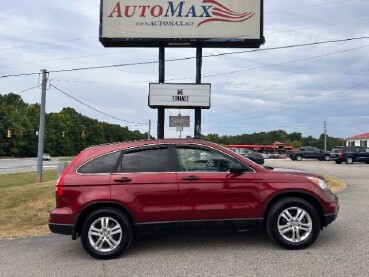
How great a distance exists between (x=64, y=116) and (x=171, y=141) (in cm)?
12047

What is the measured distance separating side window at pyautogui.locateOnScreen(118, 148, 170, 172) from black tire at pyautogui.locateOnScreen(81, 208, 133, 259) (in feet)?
2.24

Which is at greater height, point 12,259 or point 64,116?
point 64,116

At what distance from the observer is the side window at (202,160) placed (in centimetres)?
627

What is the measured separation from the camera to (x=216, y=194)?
20.0ft

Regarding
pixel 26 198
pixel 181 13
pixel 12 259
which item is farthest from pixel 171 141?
pixel 181 13

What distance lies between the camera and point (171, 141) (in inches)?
255

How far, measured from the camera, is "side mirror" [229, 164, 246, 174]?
6150 mm

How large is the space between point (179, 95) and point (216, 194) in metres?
8.53

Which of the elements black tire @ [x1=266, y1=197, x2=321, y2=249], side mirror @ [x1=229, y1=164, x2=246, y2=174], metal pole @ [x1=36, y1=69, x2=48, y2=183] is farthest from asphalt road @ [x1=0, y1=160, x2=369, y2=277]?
metal pole @ [x1=36, y1=69, x2=48, y2=183]

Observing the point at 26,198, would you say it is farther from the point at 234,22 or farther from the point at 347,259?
the point at 234,22

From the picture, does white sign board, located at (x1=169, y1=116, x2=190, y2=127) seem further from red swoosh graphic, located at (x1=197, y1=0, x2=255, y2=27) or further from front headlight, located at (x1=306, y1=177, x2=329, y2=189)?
front headlight, located at (x1=306, y1=177, x2=329, y2=189)

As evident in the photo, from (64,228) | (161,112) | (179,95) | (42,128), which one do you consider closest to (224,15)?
(179,95)

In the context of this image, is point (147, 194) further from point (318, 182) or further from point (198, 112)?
point (198, 112)

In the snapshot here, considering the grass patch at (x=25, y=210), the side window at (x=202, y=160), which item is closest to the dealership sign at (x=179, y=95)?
the grass patch at (x=25, y=210)
